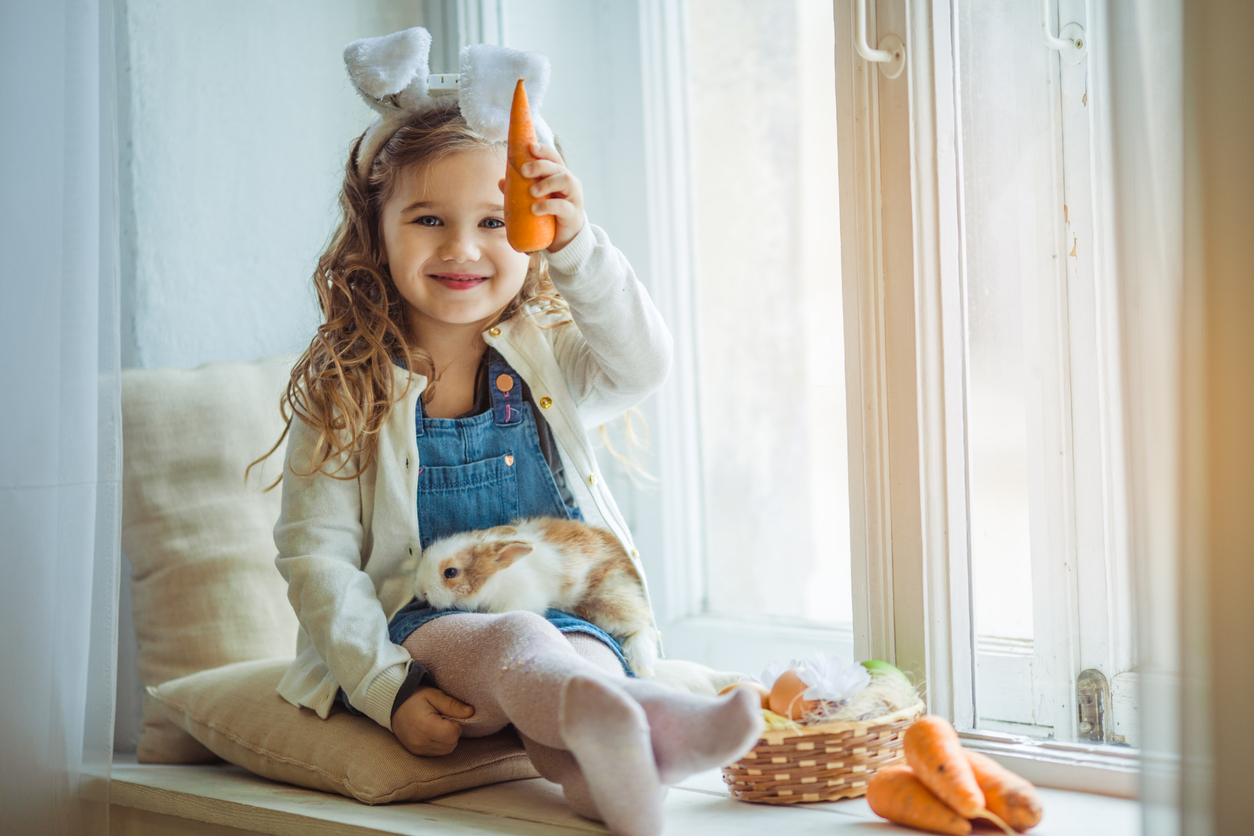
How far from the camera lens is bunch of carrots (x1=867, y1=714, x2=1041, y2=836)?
2.85 feet

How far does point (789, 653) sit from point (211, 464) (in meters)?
0.92

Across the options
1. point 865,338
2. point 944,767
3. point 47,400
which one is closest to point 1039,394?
point 865,338

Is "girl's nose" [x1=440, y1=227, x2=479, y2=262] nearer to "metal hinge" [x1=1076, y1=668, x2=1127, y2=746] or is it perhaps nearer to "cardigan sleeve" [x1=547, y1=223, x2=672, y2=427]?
"cardigan sleeve" [x1=547, y1=223, x2=672, y2=427]

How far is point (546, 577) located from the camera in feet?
3.79

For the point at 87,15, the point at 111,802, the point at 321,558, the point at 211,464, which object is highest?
the point at 87,15

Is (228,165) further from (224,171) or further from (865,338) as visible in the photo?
(865,338)

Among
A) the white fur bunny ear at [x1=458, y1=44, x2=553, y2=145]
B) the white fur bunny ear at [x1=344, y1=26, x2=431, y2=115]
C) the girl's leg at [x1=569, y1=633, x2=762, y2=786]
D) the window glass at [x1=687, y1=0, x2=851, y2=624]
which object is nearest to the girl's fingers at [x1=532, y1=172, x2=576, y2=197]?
the white fur bunny ear at [x1=458, y1=44, x2=553, y2=145]

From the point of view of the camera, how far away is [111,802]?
1.16 metres

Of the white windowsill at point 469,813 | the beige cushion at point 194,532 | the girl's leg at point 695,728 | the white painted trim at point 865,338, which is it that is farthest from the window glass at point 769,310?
the girl's leg at point 695,728

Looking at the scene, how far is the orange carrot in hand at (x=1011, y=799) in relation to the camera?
2.85 feet

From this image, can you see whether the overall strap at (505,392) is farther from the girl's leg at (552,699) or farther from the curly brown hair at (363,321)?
the girl's leg at (552,699)

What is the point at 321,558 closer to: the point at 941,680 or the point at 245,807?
the point at 245,807

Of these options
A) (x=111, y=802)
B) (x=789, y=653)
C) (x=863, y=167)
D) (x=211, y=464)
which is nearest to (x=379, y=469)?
(x=211, y=464)

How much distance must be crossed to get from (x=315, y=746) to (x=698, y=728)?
49cm
